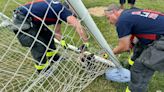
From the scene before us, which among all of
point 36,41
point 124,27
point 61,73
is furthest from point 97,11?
point 124,27

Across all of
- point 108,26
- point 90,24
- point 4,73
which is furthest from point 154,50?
point 108,26

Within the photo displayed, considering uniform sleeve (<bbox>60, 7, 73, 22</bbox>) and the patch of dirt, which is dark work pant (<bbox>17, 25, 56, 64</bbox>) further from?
the patch of dirt

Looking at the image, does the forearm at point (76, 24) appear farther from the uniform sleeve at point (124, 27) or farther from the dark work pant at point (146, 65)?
the dark work pant at point (146, 65)

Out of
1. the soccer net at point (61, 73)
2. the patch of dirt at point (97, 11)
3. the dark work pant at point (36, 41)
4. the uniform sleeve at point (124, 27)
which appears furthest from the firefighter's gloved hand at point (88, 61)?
the patch of dirt at point (97, 11)

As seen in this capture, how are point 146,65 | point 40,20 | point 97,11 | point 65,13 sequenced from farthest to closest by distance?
point 97,11 → point 40,20 → point 65,13 → point 146,65

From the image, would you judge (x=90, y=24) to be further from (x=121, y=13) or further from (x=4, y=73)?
(x=4, y=73)

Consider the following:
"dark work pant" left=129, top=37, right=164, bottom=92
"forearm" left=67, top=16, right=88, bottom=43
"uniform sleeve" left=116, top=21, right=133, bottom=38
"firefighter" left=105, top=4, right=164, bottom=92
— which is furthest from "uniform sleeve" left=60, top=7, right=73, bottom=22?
"dark work pant" left=129, top=37, right=164, bottom=92

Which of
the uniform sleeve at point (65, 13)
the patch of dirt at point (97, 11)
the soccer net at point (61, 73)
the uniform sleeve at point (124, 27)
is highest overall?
the uniform sleeve at point (65, 13)

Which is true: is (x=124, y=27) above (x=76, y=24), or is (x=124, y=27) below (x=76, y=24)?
below

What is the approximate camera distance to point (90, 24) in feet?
12.6

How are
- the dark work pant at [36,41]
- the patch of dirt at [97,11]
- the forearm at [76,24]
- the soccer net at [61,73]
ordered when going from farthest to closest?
the patch of dirt at [97,11], the dark work pant at [36,41], the soccer net at [61,73], the forearm at [76,24]

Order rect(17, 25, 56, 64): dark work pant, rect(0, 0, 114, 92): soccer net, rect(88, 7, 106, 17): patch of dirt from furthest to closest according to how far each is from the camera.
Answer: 1. rect(88, 7, 106, 17): patch of dirt
2. rect(17, 25, 56, 64): dark work pant
3. rect(0, 0, 114, 92): soccer net

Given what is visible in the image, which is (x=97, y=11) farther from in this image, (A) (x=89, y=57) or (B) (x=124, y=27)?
(B) (x=124, y=27)

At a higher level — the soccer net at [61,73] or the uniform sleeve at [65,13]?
the uniform sleeve at [65,13]
